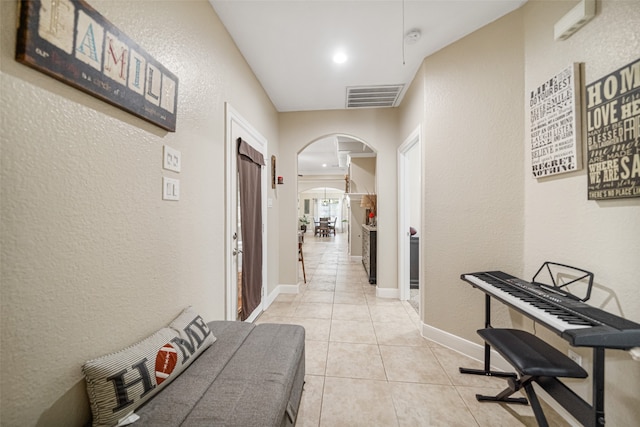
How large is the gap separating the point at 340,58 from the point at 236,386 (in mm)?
2842

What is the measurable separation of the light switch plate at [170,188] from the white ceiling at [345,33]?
148 cm

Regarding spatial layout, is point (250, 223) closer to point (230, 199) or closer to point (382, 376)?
point (230, 199)

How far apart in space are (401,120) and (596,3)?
207 centimetres

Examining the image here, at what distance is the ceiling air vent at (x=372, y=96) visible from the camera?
10.1 ft

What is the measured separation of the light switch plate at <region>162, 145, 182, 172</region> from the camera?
54.2 inches

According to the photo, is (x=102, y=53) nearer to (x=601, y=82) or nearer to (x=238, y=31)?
(x=238, y=31)

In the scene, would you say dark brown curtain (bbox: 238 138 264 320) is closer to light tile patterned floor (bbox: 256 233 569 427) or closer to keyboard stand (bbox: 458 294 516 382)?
light tile patterned floor (bbox: 256 233 569 427)

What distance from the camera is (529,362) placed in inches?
49.4

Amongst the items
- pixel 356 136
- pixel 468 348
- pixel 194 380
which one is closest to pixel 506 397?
pixel 468 348

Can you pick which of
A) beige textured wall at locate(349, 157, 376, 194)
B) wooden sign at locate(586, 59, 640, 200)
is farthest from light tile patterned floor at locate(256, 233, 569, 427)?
beige textured wall at locate(349, 157, 376, 194)

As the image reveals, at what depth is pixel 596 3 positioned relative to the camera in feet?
4.40

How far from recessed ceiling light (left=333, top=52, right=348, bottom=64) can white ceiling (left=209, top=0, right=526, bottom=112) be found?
0.04 meters

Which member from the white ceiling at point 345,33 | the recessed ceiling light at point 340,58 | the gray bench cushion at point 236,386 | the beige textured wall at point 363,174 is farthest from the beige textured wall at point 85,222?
the beige textured wall at point 363,174

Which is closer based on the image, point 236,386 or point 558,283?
point 236,386
